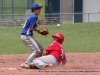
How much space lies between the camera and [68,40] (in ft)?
69.6

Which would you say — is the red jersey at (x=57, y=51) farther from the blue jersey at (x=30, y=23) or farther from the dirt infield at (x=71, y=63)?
the blue jersey at (x=30, y=23)

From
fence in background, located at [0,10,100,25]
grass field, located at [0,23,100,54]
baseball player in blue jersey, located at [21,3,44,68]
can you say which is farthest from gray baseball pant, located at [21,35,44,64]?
fence in background, located at [0,10,100,25]

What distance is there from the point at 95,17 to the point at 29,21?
74.3ft

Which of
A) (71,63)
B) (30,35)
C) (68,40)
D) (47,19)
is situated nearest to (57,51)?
(30,35)

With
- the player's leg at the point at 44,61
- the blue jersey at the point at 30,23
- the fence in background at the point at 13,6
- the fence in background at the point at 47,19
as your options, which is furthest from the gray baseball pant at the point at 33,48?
the fence in background at the point at 13,6

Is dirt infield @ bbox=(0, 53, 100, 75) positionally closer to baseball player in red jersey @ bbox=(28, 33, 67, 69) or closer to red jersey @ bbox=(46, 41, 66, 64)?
baseball player in red jersey @ bbox=(28, 33, 67, 69)

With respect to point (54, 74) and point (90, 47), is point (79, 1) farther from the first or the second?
point (54, 74)

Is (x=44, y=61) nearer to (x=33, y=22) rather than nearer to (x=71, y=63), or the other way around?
(x=33, y=22)

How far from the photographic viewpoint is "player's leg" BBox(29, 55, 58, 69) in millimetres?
10969

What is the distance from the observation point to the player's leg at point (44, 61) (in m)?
11.0

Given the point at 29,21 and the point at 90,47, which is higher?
the point at 29,21

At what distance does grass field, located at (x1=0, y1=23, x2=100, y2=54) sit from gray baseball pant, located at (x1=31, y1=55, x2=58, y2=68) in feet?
17.5

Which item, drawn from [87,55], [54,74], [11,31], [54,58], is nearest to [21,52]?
[87,55]

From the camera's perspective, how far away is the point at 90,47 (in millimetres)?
18047
